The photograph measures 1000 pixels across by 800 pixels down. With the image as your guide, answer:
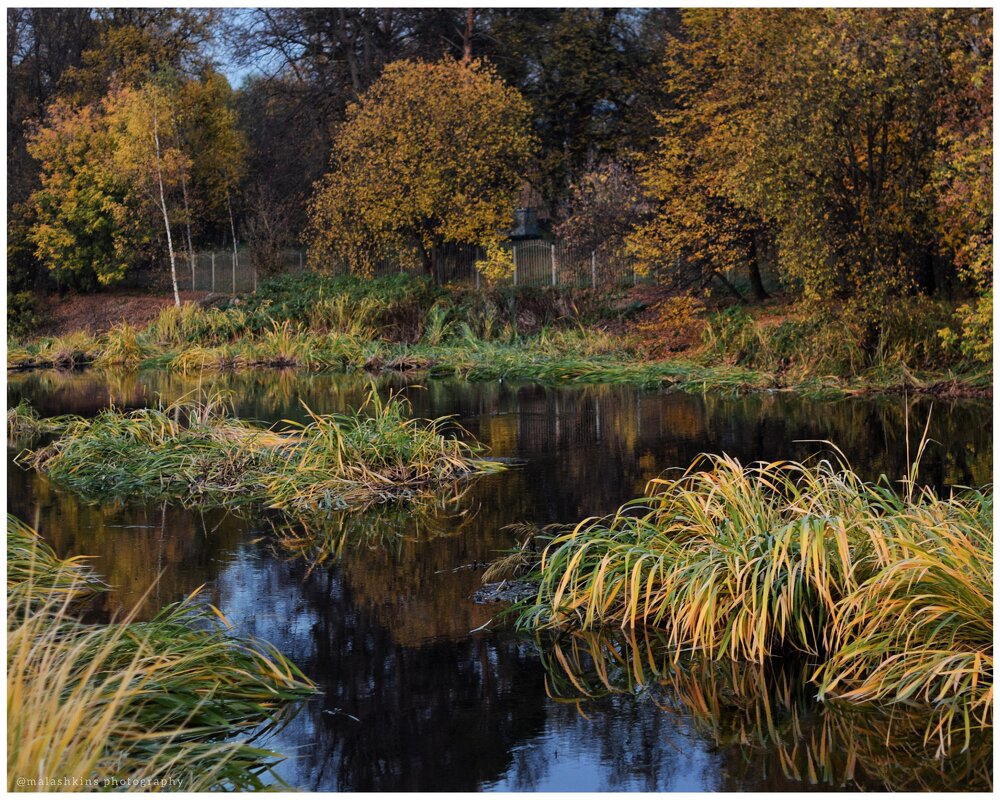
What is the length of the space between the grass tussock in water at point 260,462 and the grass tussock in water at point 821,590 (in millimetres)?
3619

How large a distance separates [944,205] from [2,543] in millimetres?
13960

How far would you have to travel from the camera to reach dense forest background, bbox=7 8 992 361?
666 inches

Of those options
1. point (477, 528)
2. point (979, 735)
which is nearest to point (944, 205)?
point (477, 528)

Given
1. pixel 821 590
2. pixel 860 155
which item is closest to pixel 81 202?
pixel 860 155

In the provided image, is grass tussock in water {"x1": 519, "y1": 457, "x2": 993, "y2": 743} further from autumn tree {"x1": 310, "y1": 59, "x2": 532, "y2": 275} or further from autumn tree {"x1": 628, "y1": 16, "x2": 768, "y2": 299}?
autumn tree {"x1": 310, "y1": 59, "x2": 532, "y2": 275}

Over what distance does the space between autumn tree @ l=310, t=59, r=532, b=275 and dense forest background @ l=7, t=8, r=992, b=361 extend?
0.23ft

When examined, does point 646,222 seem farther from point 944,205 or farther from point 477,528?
point 477,528

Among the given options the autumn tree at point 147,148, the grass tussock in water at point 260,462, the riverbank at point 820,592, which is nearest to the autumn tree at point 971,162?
the grass tussock in water at point 260,462

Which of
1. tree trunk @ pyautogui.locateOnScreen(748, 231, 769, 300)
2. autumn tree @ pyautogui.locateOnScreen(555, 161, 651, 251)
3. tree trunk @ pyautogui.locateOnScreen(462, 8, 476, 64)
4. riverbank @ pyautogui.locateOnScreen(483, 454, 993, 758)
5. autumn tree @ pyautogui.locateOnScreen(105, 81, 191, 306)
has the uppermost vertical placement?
tree trunk @ pyautogui.locateOnScreen(462, 8, 476, 64)

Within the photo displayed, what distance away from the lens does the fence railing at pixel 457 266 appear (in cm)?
2969

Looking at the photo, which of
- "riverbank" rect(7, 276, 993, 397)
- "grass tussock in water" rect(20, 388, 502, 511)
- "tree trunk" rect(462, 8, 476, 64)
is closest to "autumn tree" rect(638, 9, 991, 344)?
"riverbank" rect(7, 276, 993, 397)

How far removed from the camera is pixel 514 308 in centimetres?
2767

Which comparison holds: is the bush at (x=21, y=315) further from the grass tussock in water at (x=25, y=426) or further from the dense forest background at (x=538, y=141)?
the grass tussock in water at (x=25, y=426)

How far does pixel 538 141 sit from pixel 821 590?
88.7ft
